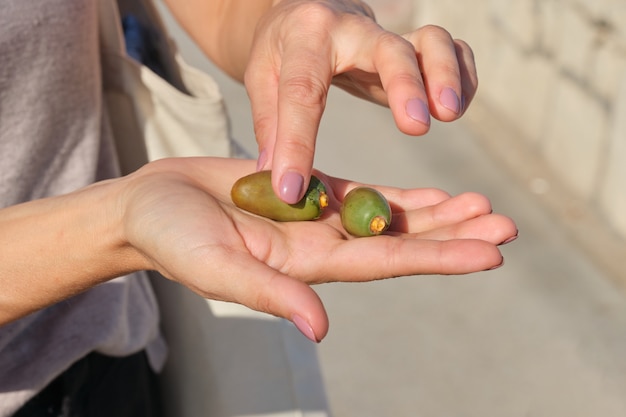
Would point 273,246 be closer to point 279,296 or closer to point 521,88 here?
point 279,296

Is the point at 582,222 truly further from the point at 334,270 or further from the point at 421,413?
the point at 334,270

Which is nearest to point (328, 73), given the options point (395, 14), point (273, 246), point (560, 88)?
point (273, 246)

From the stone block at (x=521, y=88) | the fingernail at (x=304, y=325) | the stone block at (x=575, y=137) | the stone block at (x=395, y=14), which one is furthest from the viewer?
the stone block at (x=395, y=14)

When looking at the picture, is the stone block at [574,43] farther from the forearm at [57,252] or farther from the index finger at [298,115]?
the forearm at [57,252]

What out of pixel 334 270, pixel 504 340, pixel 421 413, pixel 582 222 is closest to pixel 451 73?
pixel 334 270

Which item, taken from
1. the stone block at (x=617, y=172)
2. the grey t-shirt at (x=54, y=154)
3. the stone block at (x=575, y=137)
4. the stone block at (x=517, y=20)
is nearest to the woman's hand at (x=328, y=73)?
the grey t-shirt at (x=54, y=154)

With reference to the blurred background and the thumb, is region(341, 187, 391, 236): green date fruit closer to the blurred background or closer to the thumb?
the thumb

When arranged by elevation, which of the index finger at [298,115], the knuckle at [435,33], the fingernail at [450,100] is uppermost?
the knuckle at [435,33]

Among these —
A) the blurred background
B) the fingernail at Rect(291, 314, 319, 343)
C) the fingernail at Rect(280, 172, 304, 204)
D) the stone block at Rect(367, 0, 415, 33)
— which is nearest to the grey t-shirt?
the fingernail at Rect(280, 172, 304, 204)
